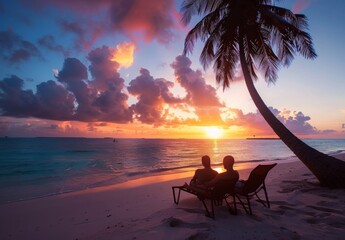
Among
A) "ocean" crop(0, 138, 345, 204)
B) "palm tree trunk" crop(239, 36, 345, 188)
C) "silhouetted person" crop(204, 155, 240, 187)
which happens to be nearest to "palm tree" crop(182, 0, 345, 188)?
"palm tree trunk" crop(239, 36, 345, 188)

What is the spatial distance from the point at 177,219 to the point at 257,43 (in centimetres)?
876

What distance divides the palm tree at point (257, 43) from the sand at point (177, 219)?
3.28 ft

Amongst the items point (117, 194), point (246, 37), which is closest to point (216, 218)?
point (117, 194)

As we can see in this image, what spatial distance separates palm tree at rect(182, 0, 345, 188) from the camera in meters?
7.88

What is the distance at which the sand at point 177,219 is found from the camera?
14.5 feet

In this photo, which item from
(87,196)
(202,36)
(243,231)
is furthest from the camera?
(202,36)

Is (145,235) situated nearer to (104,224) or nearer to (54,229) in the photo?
(104,224)

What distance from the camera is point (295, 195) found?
7.13 m

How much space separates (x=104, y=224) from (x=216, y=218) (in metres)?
2.77

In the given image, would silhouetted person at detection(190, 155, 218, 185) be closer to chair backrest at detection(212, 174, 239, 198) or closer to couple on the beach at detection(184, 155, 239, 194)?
couple on the beach at detection(184, 155, 239, 194)

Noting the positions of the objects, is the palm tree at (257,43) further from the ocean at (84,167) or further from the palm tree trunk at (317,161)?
the ocean at (84,167)

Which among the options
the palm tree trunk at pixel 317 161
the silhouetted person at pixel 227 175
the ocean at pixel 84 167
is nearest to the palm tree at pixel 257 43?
the palm tree trunk at pixel 317 161

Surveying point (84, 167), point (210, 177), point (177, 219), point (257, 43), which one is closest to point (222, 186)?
point (210, 177)

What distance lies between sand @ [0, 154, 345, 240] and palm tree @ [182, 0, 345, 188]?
3.28 feet
